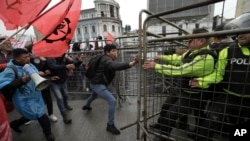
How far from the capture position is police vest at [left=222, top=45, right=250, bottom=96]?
177cm

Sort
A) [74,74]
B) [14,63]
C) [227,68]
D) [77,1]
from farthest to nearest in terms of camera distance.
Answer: [74,74], [77,1], [14,63], [227,68]

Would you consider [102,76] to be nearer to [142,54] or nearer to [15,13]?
[142,54]

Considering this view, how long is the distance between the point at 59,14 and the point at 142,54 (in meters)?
1.59

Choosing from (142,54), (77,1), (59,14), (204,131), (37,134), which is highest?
(77,1)

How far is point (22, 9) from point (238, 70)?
3.33m

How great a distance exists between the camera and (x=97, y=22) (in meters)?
57.5

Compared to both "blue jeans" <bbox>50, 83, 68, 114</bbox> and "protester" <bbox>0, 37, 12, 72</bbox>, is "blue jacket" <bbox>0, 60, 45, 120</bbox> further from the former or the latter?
"protester" <bbox>0, 37, 12, 72</bbox>

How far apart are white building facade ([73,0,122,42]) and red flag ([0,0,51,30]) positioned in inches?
2147

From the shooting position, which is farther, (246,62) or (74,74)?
(74,74)

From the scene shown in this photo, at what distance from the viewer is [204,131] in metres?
2.34

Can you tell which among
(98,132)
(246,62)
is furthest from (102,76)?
(246,62)

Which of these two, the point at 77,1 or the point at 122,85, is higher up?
the point at 77,1

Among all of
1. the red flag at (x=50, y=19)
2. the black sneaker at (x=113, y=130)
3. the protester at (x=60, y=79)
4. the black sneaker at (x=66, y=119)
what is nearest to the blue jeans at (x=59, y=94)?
the protester at (x=60, y=79)

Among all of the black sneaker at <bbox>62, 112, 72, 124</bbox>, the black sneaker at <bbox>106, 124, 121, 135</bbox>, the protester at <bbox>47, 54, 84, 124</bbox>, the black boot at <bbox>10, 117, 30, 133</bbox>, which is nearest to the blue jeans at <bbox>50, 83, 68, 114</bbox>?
the protester at <bbox>47, 54, 84, 124</bbox>
